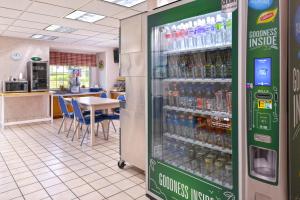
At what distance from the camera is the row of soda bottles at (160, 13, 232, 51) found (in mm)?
1858

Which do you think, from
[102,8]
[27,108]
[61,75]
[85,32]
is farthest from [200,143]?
[61,75]

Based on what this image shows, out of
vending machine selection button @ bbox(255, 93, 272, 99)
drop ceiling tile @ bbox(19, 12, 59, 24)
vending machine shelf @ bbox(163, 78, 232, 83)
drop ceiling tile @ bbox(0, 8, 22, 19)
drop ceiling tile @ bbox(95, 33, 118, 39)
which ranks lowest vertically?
vending machine selection button @ bbox(255, 93, 272, 99)

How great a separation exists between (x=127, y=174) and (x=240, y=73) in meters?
2.29

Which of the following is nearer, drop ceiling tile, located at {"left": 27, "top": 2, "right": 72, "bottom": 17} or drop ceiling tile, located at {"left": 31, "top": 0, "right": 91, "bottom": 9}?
drop ceiling tile, located at {"left": 31, "top": 0, "right": 91, "bottom": 9}

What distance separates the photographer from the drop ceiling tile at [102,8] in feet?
13.0

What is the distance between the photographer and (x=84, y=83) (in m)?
9.39

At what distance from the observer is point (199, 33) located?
2.11 meters

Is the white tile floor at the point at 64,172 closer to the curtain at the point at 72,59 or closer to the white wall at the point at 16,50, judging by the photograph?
the white wall at the point at 16,50

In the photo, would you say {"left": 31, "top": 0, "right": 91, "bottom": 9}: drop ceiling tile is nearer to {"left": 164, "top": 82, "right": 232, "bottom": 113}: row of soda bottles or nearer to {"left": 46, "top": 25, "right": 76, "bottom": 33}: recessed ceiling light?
{"left": 46, "top": 25, "right": 76, "bottom": 33}: recessed ceiling light

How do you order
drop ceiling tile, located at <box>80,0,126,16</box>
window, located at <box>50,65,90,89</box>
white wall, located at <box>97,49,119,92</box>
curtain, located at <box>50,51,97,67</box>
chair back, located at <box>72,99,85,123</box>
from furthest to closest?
white wall, located at <box>97,49,119,92</box>
window, located at <box>50,65,90,89</box>
curtain, located at <box>50,51,97,67</box>
chair back, located at <box>72,99,85,123</box>
drop ceiling tile, located at <box>80,0,126,16</box>

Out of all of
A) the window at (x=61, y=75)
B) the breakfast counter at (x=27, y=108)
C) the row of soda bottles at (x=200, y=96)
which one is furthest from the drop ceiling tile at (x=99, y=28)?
the row of soda bottles at (x=200, y=96)

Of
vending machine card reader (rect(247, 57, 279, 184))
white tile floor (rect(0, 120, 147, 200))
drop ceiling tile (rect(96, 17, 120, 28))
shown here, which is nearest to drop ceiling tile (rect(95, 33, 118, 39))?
drop ceiling tile (rect(96, 17, 120, 28))

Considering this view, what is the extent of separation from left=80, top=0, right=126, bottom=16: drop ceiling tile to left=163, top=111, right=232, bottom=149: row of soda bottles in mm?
2511

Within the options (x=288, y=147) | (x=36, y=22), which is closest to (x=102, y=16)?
(x=36, y=22)
